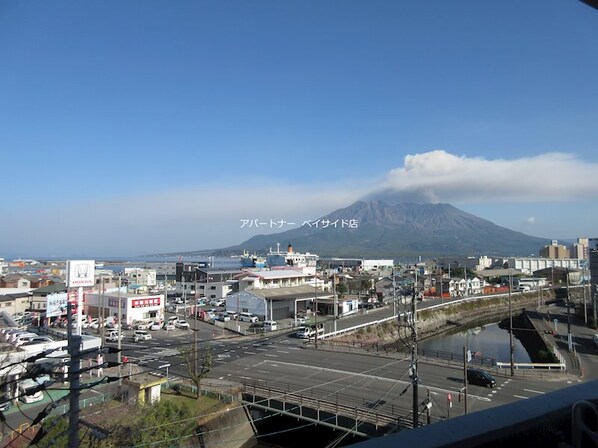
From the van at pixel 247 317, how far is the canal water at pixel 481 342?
322 inches

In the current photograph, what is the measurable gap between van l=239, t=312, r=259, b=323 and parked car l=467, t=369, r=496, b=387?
40.0 feet

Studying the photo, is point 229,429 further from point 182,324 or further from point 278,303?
point 278,303

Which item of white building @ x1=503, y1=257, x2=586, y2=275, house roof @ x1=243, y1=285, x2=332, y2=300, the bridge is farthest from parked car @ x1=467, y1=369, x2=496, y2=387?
white building @ x1=503, y1=257, x2=586, y2=275

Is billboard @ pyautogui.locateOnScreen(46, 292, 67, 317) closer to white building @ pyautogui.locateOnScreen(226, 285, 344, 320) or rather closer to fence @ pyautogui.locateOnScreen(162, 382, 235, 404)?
white building @ pyautogui.locateOnScreen(226, 285, 344, 320)

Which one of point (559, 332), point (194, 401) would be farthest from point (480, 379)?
point (559, 332)

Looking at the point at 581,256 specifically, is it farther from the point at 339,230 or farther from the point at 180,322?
the point at 339,230

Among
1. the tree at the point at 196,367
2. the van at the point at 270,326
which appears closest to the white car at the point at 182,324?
the van at the point at 270,326

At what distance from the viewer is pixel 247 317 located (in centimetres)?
2131

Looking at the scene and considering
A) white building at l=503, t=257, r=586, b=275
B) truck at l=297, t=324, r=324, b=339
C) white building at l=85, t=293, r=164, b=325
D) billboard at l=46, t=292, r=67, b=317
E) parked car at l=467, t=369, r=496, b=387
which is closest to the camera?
parked car at l=467, t=369, r=496, b=387

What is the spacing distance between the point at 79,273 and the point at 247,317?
9.41m

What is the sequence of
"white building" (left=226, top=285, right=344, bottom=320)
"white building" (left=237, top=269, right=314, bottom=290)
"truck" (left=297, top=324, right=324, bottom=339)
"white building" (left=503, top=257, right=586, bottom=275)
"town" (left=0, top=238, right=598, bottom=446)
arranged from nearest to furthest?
"town" (left=0, top=238, right=598, bottom=446) < "truck" (left=297, top=324, right=324, bottom=339) < "white building" (left=226, top=285, right=344, bottom=320) < "white building" (left=237, top=269, right=314, bottom=290) < "white building" (left=503, top=257, right=586, bottom=275)

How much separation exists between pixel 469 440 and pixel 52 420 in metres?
5.81

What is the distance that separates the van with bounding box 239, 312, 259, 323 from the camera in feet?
68.5

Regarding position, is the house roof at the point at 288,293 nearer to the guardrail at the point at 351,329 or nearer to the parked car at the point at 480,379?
the guardrail at the point at 351,329
